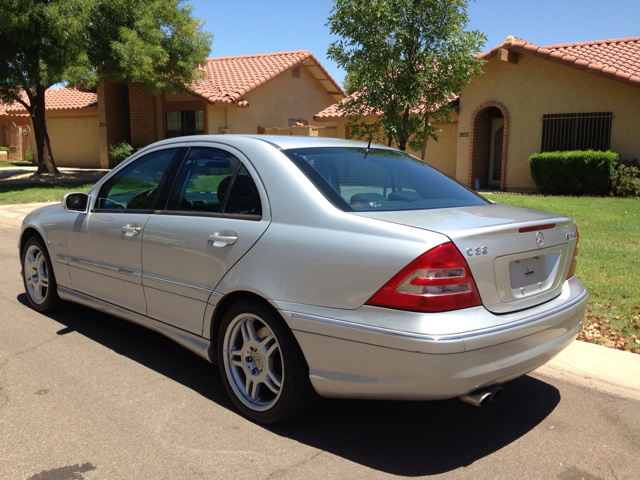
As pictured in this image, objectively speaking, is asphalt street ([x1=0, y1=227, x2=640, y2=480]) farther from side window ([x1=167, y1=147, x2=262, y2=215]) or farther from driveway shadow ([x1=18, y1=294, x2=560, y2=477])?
side window ([x1=167, y1=147, x2=262, y2=215])

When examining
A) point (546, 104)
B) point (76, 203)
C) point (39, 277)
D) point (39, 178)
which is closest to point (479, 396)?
point (76, 203)

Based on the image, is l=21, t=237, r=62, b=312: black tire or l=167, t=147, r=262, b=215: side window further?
l=21, t=237, r=62, b=312: black tire

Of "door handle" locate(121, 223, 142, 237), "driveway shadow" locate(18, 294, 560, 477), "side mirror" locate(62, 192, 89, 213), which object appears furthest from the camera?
"side mirror" locate(62, 192, 89, 213)

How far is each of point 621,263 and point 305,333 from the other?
5567 millimetres

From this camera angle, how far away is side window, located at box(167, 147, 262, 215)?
3607mm

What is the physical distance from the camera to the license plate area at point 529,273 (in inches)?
118

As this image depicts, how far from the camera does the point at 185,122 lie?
2394cm

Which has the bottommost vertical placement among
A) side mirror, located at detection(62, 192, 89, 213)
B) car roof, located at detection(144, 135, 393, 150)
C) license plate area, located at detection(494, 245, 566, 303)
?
license plate area, located at detection(494, 245, 566, 303)

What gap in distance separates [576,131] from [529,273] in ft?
50.9

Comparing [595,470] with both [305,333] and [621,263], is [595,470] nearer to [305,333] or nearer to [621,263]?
[305,333]

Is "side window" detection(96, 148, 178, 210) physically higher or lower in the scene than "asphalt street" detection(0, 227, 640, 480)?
higher

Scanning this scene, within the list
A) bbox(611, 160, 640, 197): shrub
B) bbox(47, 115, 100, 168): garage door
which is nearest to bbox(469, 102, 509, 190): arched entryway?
bbox(611, 160, 640, 197): shrub

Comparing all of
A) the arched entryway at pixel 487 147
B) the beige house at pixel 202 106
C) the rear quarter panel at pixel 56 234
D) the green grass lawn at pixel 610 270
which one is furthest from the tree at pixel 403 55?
the beige house at pixel 202 106

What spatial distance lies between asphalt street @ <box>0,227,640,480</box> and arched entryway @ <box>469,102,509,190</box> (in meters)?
15.7
